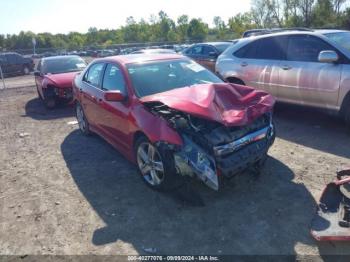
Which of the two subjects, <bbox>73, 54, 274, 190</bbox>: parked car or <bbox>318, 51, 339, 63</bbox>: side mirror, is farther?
<bbox>318, 51, 339, 63</bbox>: side mirror

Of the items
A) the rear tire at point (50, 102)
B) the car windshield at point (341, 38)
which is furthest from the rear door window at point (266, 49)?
the rear tire at point (50, 102)

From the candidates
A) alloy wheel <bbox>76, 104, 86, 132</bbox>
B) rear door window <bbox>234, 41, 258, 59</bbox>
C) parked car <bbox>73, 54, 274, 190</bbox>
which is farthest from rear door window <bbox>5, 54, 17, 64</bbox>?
parked car <bbox>73, 54, 274, 190</bbox>

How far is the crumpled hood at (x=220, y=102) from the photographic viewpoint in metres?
3.88

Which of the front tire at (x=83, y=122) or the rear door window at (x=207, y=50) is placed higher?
the rear door window at (x=207, y=50)

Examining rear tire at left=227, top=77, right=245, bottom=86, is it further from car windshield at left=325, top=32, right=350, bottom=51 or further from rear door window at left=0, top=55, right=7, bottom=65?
rear door window at left=0, top=55, right=7, bottom=65

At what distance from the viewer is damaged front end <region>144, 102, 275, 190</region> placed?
3.68 metres

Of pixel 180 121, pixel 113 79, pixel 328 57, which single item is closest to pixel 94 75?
pixel 113 79

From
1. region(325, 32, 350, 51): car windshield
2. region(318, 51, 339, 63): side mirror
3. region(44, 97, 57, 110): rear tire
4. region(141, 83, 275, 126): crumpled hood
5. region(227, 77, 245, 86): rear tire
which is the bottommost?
region(44, 97, 57, 110): rear tire

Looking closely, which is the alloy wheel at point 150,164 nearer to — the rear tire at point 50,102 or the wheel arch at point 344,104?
the wheel arch at point 344,104

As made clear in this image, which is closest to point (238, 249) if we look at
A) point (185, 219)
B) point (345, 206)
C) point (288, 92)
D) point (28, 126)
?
point (185, 219)

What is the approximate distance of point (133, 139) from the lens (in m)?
4.59

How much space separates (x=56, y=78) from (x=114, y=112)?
19.2 ft

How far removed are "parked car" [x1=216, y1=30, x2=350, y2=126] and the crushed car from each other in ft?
7.52

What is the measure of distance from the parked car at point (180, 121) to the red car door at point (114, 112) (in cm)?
1
